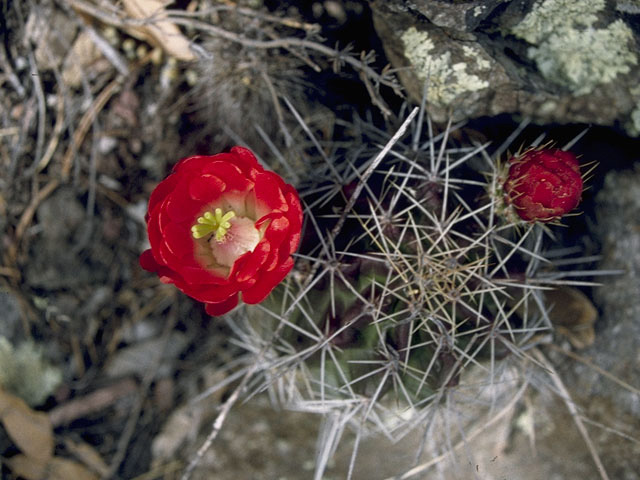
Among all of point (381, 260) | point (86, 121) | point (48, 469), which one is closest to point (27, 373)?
point (48, 469)

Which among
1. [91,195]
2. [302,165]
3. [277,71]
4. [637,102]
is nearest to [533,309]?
[637,102]

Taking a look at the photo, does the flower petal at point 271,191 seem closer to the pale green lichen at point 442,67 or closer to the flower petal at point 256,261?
the flower petal at point 256,261

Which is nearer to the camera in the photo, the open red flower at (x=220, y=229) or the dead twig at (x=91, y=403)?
the open red flower at (x=220, y=229)

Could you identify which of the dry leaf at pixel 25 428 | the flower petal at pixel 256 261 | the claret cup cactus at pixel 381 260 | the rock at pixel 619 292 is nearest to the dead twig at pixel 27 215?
the dry leaf at pixel 25 428

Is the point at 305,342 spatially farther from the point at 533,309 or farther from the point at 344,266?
the point at 533,309

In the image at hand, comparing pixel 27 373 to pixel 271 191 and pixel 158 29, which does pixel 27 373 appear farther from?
pixel 271 191
